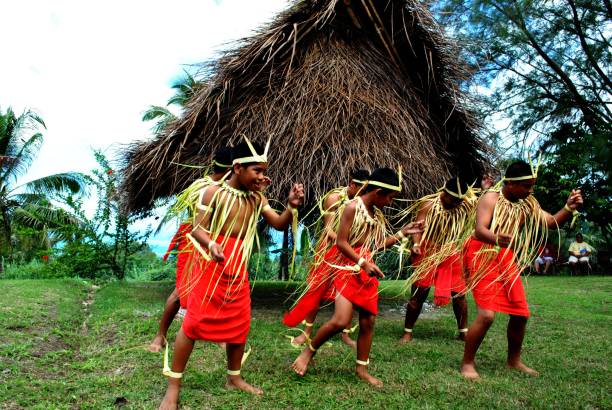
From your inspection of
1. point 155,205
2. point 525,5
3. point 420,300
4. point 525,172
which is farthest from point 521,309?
point 525,5

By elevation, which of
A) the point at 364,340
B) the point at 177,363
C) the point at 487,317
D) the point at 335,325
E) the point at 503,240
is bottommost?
the point at 177,363

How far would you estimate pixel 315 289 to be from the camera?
13.1ft

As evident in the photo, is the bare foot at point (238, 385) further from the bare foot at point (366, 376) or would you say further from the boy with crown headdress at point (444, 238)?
the boy with crown headdress at point (444, 238)

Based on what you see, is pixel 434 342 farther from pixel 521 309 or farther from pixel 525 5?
pixel 525 5

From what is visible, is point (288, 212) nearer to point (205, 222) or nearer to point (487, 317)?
point (205, 222)

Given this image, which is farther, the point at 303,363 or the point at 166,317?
the point at 166,317

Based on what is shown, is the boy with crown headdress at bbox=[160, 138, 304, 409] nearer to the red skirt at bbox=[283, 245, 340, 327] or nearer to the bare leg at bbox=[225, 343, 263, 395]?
the bare leg at bbox=[225, 343, 263, 395]

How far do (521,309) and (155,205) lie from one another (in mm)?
5966

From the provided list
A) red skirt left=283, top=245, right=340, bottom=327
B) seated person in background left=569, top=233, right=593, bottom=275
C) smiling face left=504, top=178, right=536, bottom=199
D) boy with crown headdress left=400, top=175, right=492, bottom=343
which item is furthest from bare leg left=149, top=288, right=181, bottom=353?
seated person in background left=569, top=233, right=593, bottom=275

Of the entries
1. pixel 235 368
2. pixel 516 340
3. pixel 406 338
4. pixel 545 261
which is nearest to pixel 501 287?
pixel 516 340

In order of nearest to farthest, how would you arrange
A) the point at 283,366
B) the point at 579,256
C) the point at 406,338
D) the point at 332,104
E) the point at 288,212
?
the point at 288,212 < the point at 283,366 < the point at 406,338 < the point at 332,104 < the point at 579,256

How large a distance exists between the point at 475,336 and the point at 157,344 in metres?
2.38

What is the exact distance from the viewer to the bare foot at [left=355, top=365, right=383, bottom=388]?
3342 millimetres

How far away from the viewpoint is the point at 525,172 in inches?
143
